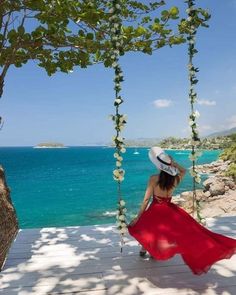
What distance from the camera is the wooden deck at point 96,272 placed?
169 inches

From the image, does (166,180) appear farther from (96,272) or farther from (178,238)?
(96,272)

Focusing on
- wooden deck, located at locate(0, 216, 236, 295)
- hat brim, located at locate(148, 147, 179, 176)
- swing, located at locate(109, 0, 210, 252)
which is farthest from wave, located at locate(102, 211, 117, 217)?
hat brim, located at locate(148, 147, 179, 176)

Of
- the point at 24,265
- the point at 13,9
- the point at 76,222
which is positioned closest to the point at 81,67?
the point at 13,9

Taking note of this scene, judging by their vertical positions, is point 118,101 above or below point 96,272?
above

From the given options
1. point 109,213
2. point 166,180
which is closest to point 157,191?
point 166,180

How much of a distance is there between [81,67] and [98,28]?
3.05 feet

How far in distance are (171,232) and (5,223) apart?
8.94 ft

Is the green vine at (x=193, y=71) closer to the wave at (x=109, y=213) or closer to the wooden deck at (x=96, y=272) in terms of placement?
the wooden deck at (x=96, y=272)

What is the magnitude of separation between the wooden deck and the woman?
35 centimetres

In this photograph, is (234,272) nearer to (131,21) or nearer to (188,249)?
(188,249)

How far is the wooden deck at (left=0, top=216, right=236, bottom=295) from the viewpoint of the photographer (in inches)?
169

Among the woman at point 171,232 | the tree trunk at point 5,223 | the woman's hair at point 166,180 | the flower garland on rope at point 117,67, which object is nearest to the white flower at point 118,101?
the flower garland on rope at point 117,67

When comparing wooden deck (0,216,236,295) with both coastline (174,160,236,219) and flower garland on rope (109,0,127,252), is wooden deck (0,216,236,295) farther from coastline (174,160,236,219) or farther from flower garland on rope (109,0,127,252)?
coastline (174,160,236,219)

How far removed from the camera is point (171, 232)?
178 inches
